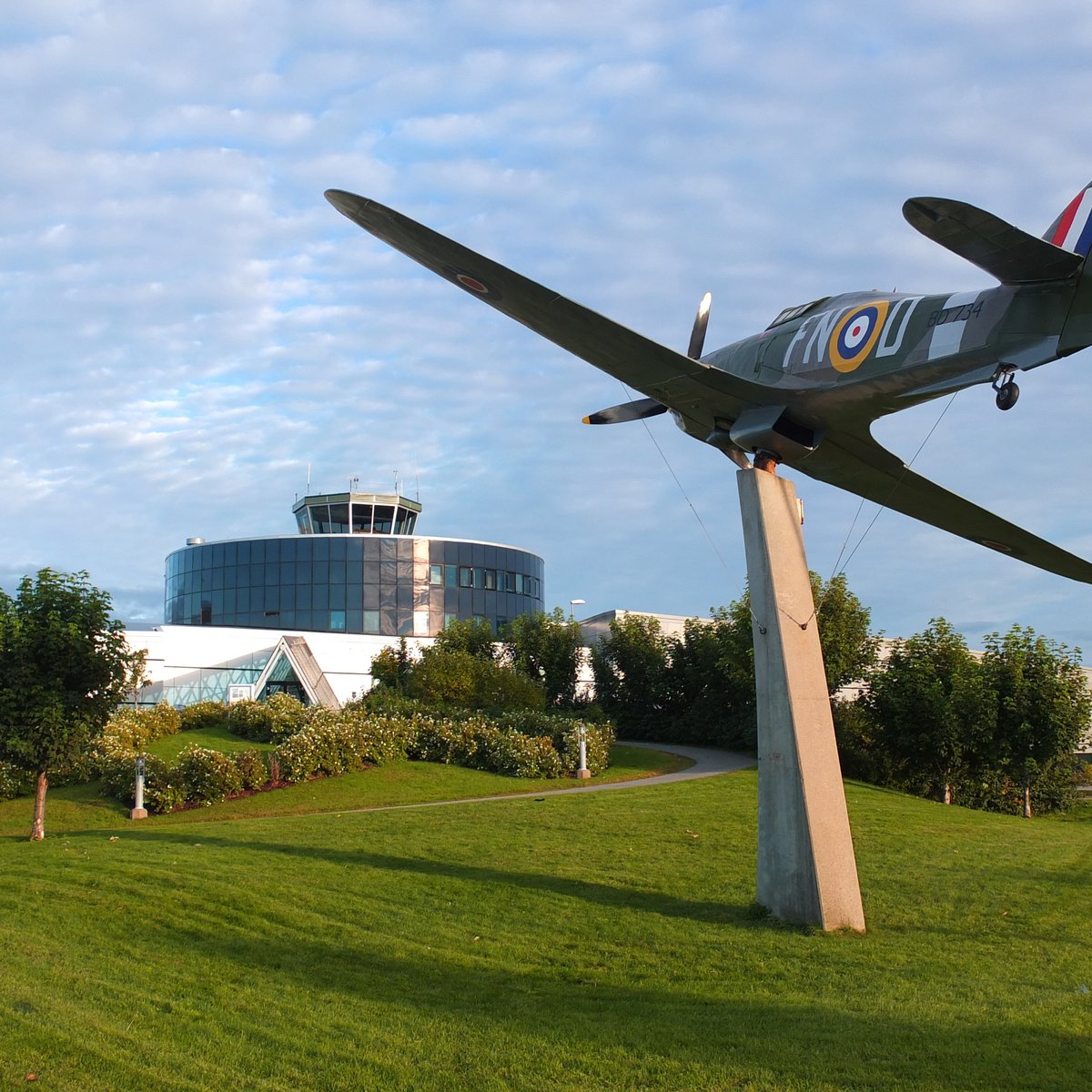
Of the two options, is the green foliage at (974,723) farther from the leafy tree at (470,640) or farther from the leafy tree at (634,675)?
the leafy tree at (470,640)

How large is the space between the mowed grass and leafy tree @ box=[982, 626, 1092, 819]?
52.0ft

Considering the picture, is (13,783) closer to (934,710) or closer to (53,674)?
(53,674)

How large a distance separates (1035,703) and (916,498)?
2205cm

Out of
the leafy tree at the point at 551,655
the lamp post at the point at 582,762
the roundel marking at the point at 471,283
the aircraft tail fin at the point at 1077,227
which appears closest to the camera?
the aircraft tail fin at the point at 1077,227

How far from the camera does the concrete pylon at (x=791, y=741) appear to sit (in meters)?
11.5

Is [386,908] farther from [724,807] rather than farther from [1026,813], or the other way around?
[1026,813]

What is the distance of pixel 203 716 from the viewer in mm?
37250

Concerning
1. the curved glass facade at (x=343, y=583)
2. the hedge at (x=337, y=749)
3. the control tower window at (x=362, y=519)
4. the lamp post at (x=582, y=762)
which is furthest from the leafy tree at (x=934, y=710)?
the control tower window at (x=362, y=519)

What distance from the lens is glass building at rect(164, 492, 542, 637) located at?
7038 centimetres

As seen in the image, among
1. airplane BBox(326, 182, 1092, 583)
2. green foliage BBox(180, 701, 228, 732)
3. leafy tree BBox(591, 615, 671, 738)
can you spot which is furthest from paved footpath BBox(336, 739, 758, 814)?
green foliage BBox(180, 701, 228, 732)

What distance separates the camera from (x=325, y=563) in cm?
7056

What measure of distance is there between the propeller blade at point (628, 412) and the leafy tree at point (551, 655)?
32478 millimetres

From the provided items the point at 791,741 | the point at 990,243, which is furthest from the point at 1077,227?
the point at 791,741

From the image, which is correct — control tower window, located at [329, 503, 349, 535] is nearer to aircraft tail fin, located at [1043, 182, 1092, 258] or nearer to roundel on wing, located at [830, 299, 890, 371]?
roundel on wing, located at [830, 299, 890, 371]
